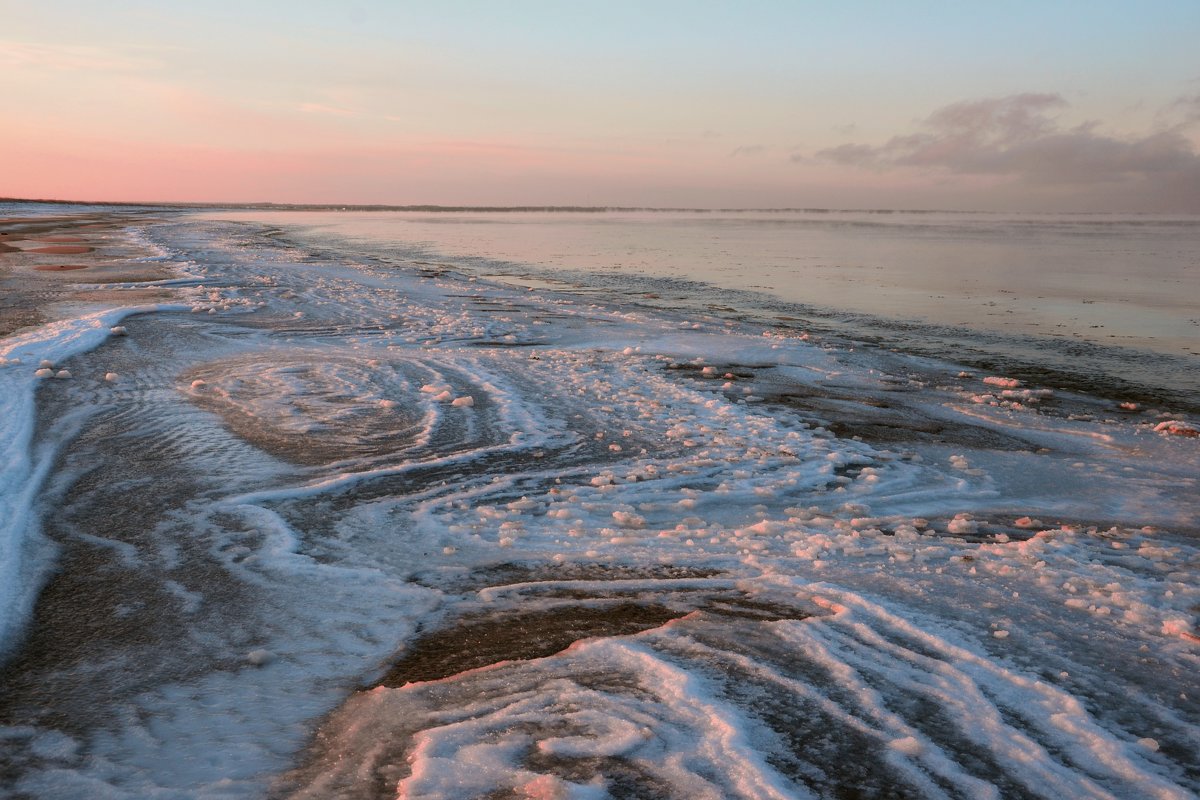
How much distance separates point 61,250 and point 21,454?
2671 centimetres

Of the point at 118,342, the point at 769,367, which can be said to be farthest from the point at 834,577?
the point at 118,342

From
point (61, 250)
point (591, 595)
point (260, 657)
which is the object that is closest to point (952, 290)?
point (591, 595)

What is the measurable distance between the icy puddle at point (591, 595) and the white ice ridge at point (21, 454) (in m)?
0.05

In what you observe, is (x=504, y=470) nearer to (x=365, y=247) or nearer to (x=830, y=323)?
(x=830, y=323)

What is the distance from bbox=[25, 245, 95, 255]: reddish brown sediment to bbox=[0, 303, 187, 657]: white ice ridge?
17.7 meters

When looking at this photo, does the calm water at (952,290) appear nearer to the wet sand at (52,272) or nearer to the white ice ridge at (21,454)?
the wet sand at (52,272)

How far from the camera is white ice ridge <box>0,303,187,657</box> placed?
161 inches

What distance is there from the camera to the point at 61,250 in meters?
28.2

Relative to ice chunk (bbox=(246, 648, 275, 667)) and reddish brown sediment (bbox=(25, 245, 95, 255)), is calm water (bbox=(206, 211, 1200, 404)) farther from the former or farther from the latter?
reddish brown sediment (bbox=(25, 245, 95, 255))

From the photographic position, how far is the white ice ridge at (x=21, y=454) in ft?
13.4

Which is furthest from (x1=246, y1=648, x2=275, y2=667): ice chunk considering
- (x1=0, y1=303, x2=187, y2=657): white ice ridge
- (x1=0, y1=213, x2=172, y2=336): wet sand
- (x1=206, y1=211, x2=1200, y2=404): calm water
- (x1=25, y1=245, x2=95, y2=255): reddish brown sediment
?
(x1=25, y1=245, x2=95, y2=255): reddish brown sediment

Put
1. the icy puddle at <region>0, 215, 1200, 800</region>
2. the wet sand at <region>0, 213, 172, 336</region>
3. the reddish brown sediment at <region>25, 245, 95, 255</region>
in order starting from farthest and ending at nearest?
the reddish brown sediment at <region>25, 245, 95, 255</region> → the wet sand at <region>0, 213, 172, 336</region> → the icy puddle at <region>0, 215, 1200, 800</region>

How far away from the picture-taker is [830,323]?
16.1m

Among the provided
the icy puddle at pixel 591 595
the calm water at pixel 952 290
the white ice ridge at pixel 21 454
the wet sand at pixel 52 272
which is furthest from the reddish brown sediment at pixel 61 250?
the icy puddle at pixel 591 595
